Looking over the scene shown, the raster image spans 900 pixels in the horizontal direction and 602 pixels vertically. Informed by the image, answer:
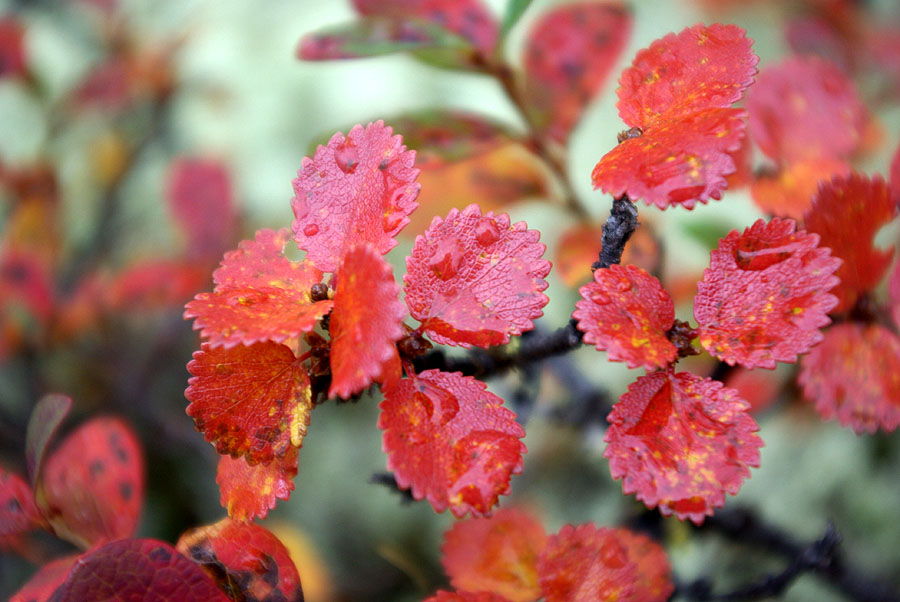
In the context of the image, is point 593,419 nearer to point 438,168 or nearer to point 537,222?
point 438,168

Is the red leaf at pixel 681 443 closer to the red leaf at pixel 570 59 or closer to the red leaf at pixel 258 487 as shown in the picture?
the red leaf at pixel 258 487

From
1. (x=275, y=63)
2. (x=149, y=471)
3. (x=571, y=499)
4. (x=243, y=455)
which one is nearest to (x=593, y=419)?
(x=571, y=499)

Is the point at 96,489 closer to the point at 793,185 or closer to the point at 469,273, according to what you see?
the point at 469,273

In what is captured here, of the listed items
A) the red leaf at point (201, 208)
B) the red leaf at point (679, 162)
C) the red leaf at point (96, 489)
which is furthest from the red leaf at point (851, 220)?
the red leaf at point (201, 208)

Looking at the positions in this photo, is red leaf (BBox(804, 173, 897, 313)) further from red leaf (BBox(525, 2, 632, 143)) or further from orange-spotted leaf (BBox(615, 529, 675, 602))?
red leaf (BBox(525, 2, 632, 143))

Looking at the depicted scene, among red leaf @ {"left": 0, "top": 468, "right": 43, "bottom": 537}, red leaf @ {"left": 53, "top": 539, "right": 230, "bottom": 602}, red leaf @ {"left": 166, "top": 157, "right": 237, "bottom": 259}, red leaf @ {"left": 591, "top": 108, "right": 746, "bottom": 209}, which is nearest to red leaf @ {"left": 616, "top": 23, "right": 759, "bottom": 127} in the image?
red leaf @ {"left": 591, "top": 108, "right": 746, "bottom": 209}

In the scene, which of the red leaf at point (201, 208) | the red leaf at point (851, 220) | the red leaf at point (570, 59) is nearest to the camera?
the red leaf at point (851, 220)
